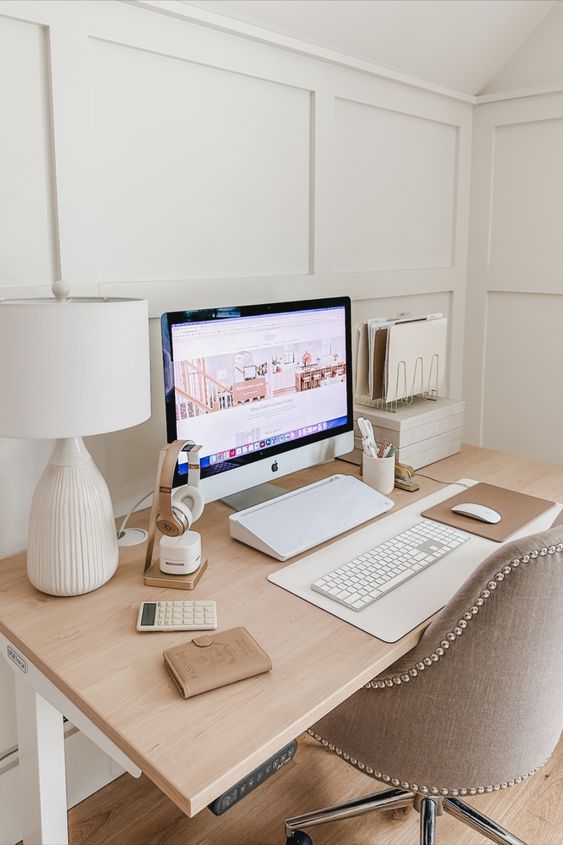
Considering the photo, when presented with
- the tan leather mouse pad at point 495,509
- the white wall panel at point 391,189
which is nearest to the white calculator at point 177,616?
the tan leather mouse pad at point 495,509

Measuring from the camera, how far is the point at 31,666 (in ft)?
3.65

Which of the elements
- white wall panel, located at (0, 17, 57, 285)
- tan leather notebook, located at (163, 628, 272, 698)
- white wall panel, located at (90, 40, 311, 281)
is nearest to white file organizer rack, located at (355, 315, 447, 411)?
white wall panel, located at (90, 40, 311, 281)

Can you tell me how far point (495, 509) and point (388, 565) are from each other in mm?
401

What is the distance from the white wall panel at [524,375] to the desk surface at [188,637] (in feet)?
5.03

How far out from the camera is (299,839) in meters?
1.45

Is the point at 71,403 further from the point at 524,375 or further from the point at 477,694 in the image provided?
the point at 524,375

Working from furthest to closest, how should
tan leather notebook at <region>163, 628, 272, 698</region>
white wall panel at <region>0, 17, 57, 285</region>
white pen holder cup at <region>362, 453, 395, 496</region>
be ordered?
white pen holder cup at <region>362, 453, 395, 496</region> → white wall panel at <region>0, 17, 57, 285</region> → tan leather notebook at <region>163, 628, 272, 698</region>

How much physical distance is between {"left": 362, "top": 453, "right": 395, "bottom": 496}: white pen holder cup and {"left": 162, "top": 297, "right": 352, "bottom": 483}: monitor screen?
13 centimetres

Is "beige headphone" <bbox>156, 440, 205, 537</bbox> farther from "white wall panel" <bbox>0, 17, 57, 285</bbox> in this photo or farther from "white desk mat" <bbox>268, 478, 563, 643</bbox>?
"white wall panel" <bbox>0, 17, 57, 285</bbox>

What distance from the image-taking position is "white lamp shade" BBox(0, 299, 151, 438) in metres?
1.07

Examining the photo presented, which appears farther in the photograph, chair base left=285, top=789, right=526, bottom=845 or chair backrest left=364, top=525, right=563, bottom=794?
chair base left=285, top=789, right=526, bottom=845

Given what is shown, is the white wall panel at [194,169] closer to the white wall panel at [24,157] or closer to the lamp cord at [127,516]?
the white wall panel at [24,157]

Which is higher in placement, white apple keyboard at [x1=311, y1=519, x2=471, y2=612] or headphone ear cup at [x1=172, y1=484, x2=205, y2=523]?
headphone ear cup at [x1=172, y1=484, x2=205, y2=523]

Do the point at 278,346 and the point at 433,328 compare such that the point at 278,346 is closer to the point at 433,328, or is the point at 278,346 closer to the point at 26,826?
the point at 433,328
